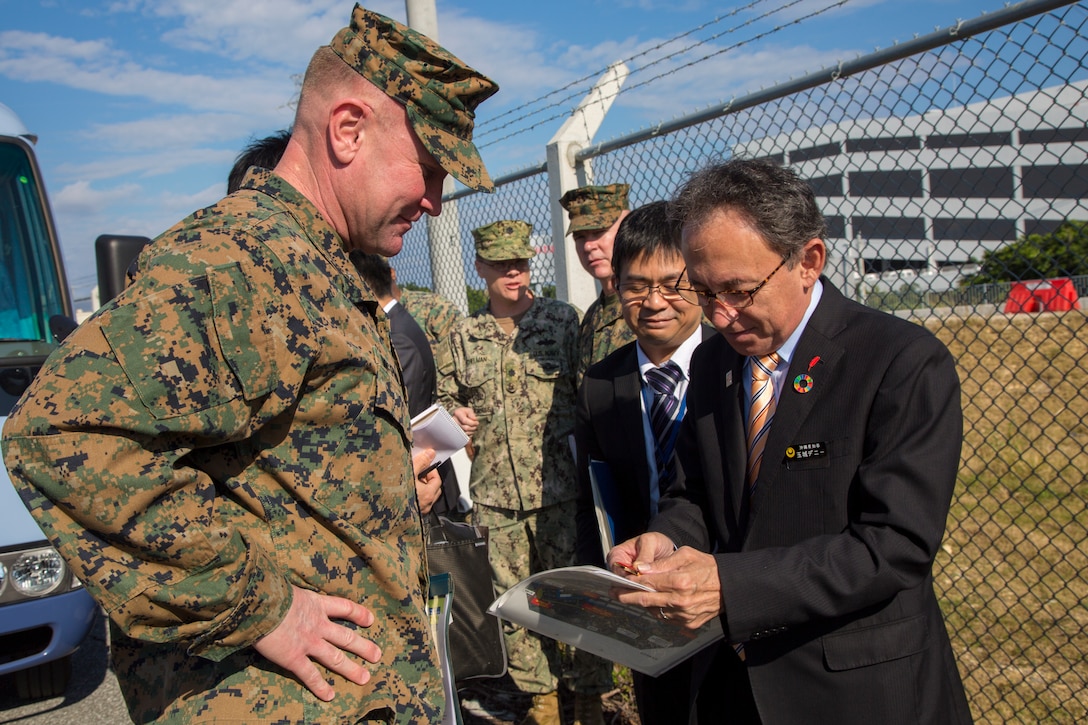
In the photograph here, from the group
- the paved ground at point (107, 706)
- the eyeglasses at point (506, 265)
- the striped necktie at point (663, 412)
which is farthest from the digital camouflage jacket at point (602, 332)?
the paved ground at point (107, 706)

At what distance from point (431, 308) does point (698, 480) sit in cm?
330

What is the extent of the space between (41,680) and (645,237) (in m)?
3.99

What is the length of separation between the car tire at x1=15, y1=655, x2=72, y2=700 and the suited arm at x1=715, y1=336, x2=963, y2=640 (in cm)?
410

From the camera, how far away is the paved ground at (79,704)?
4043 mm

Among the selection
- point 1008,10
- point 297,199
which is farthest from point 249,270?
point 1008,10

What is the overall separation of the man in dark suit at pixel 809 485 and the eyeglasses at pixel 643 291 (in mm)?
752

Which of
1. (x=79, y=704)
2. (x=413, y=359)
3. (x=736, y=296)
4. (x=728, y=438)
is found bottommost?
(x=79, y=704)

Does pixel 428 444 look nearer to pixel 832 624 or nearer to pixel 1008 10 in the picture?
pixel 832 624

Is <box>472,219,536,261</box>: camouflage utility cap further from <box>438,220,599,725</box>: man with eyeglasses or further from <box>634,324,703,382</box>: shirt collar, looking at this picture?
<box>634,324,703,382</box>: shirt collar

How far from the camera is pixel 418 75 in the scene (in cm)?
163

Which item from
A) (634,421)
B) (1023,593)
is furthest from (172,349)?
(1023,593)

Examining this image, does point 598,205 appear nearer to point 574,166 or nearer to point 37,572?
point 574,166

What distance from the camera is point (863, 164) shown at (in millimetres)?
3371

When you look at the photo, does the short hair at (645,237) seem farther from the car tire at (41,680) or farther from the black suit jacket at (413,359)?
the car tire at (41,680)
